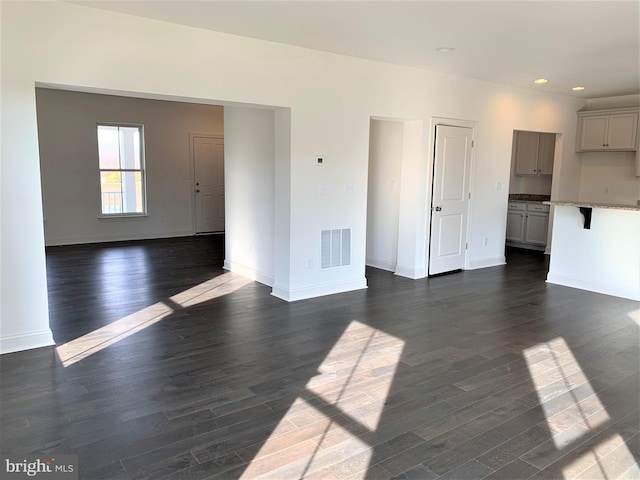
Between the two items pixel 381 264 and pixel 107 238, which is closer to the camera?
pixel 381 264

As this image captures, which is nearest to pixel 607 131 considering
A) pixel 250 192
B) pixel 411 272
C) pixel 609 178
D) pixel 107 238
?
pixel 609 178

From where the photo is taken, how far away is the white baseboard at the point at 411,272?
625 centimetres

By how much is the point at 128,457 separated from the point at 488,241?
6.01 meters

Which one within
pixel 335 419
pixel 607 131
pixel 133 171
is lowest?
pixel 335 419

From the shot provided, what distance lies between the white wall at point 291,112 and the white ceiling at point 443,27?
211mm

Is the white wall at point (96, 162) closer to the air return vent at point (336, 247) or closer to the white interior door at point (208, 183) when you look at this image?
the white interior door at point (208, 183)

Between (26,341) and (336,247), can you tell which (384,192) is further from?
(26,341)

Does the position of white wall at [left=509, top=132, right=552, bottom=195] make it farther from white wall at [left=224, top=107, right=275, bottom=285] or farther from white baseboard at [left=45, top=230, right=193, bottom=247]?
white baseboard at [left=45, top=230, right=193, bottom=247]

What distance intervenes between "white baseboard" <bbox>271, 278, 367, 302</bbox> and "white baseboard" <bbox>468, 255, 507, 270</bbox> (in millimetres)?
2076

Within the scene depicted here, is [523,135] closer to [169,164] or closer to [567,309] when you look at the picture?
[567,309]

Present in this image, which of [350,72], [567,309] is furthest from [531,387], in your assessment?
[350,72]

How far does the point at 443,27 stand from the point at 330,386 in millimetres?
3113

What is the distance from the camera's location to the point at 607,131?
298 inches

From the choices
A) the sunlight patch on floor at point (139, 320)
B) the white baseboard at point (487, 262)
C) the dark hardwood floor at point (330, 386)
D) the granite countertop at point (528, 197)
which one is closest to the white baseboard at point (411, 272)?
the dark hardwood floor at point (330, 386)
